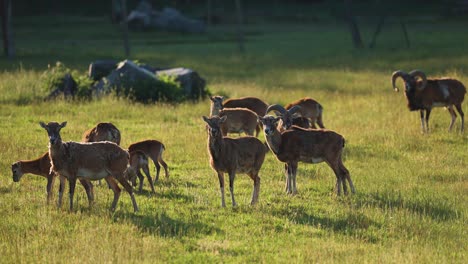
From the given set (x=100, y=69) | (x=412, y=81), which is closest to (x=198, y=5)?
(x=100, y=69)

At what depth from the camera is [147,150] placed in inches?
715

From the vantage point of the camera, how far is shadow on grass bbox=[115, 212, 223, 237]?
45.1ft

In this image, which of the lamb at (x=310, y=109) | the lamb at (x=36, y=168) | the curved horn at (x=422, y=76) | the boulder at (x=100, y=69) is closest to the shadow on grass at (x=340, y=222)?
the lamb at (x=36, y=168)

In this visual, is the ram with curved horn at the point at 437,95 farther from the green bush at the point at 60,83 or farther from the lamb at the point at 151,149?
the green bush at the point at 60,83

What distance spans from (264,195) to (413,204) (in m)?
2.81

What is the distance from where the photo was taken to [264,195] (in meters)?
16.7

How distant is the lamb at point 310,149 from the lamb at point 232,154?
0.76m

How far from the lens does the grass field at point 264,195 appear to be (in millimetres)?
12918

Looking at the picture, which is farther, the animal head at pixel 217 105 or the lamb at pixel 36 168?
the animal head at pixel 217 105

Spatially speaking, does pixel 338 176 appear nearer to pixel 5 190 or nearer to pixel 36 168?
pixel 36 168

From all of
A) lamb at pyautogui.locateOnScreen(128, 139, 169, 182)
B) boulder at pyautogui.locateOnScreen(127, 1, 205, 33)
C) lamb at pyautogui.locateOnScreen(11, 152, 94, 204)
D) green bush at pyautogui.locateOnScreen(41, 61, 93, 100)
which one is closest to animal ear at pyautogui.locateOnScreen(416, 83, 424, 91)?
lamb at pyautogui.locateOnScreen(128, 139, 169, 182)

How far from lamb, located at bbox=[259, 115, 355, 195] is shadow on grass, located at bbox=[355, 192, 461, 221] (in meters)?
0.63

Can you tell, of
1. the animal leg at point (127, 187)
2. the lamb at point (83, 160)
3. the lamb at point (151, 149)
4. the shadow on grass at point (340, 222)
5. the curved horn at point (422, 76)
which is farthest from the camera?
the curved horn at point (422, 76)

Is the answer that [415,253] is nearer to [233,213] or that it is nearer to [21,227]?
[233,213]
